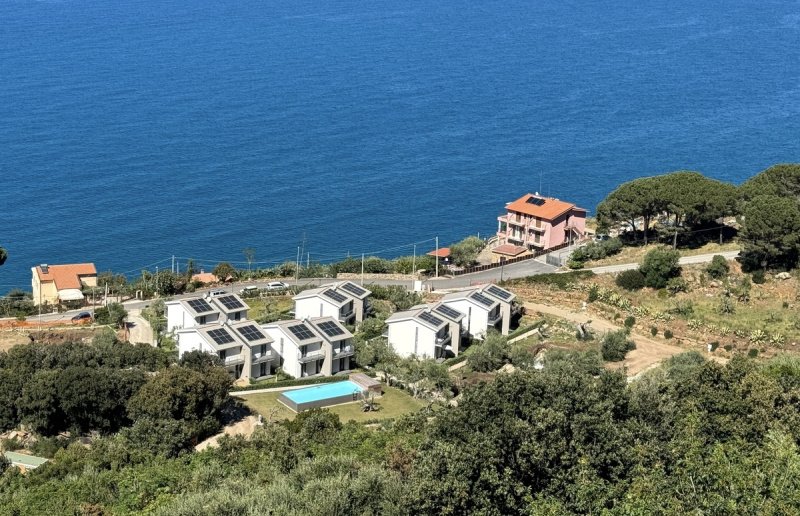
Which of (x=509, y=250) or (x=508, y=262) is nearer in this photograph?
(x=508, y=262)

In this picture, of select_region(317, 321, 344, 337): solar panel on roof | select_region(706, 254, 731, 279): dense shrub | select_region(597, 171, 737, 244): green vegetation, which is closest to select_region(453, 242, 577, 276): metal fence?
select_region(597, 171, 737, 244): green vegetation

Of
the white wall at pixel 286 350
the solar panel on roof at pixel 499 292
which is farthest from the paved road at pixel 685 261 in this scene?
the white wall at pixel 286 350

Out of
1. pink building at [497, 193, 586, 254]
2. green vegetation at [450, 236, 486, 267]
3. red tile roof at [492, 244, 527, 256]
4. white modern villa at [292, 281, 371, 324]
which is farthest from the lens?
pink building at [497, 193, 586, 254]

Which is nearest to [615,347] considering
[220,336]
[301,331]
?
[301,331]

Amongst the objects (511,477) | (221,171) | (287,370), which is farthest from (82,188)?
(511,477)

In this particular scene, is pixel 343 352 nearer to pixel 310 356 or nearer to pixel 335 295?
pixel 310 356

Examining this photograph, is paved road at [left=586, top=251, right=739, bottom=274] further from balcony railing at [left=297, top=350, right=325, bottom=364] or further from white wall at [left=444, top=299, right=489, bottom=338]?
balcony railing at [left=297, top=350, right=325, bottom=364]

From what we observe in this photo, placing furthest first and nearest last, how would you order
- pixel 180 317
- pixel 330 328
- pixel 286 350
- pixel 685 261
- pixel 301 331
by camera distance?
pixel 685 261 → pixel 180 317 → pixel 330 328 → pixel 301 331 → pixel 286 350
